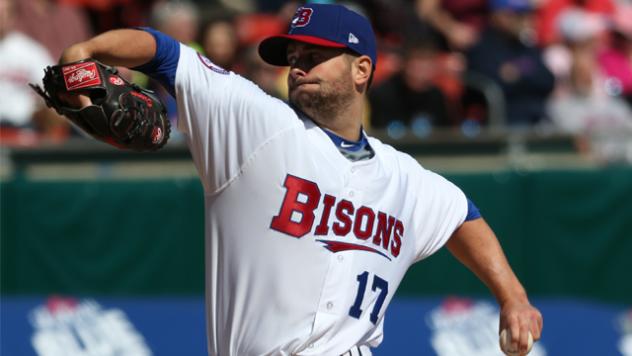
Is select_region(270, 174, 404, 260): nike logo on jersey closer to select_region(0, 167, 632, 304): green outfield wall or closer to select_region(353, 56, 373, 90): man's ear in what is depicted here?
select_region(353, 56, 373, 90): man's ear

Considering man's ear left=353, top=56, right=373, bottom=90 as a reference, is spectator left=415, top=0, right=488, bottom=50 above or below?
below

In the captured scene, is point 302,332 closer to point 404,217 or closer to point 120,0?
point 404,217

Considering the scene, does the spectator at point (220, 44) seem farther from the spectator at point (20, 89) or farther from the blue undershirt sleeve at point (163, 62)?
the blue undershirt sleeve at point (163, 62)

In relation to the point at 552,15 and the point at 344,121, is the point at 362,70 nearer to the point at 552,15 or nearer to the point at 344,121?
the point at 344,121

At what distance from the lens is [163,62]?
3.68 m

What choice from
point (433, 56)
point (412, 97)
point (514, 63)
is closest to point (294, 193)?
point (412, 97)

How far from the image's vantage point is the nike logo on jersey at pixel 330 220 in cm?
388

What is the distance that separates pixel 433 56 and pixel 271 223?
674 cm

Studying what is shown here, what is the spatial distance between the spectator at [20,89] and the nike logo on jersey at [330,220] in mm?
5649

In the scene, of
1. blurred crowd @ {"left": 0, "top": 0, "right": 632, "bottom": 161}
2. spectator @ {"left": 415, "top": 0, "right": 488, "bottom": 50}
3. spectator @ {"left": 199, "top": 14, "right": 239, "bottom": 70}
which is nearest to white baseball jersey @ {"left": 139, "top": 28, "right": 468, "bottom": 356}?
blurred crowd @ {"left": 0, "top": 0, "right": 632, "bottom": 161}

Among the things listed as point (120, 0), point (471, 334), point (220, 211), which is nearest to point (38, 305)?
point (471, 334)

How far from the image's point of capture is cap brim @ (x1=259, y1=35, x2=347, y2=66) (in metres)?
3.93

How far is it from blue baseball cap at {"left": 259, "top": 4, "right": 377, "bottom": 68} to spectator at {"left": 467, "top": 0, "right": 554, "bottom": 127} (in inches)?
259

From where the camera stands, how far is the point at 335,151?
402cm
